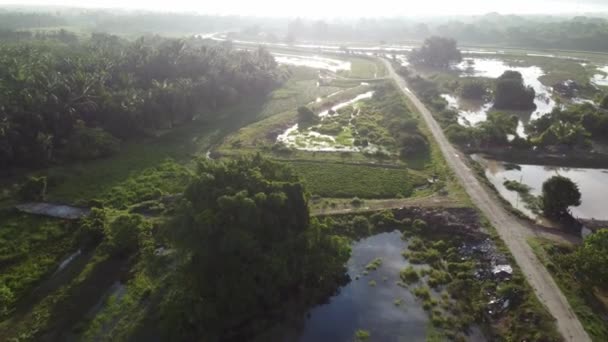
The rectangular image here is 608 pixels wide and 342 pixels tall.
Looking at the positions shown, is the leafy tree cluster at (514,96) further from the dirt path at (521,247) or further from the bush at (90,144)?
the bush at (90,144)

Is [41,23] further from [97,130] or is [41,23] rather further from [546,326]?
[546,326]

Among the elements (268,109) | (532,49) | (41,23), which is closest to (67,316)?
(268,109)

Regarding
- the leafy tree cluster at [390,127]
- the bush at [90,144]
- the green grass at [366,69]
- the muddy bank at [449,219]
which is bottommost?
the muddy bank at [449,219]

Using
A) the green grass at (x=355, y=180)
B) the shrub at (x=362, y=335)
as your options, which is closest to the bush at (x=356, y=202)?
the green grass at (x=355, y=180)

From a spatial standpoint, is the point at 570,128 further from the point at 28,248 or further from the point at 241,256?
the point at 28,248

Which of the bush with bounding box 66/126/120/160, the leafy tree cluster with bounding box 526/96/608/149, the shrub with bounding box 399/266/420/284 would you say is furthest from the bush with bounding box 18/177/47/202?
the leafy tree cluster with bounding box 526/96/608/149
